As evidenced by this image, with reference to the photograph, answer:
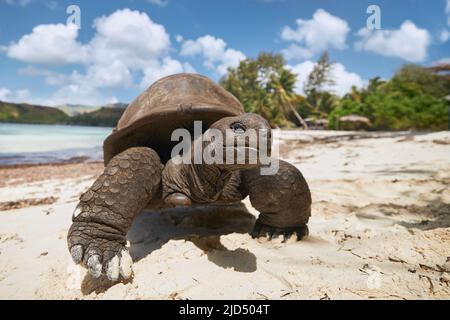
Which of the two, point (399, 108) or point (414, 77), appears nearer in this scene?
point (399, 108)

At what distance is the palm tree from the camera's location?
41700mm

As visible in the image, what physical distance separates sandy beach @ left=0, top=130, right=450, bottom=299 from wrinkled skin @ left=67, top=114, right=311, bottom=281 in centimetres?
19

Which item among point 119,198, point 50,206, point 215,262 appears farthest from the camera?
point 50,206

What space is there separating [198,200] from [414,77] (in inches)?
1530

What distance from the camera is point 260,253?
2.23 metres

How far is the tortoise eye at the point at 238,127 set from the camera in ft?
6.08

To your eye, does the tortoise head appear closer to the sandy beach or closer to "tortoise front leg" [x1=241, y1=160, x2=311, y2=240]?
"tortoise front leg" [x1=241, y1=160, x2=311, y2=240]

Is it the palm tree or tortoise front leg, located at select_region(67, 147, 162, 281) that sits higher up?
the palm tree

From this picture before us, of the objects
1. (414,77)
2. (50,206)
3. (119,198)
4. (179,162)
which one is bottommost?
(50,206)

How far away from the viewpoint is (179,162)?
2502 mm

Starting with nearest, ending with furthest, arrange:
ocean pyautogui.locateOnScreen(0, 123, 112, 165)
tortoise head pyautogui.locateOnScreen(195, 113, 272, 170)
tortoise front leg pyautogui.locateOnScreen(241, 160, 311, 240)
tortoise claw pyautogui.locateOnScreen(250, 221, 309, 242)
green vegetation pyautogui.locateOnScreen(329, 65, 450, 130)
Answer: tortoise head pyautogui.locateOnScreen(195, 113, 272, 170) → tortoise front leg pyautogui.locateOnScreen(241, 160, 311, 240) → tortoise claw pyautogui.locateOnScreen(250, 221, 309, 242) → ocean pyautogui.locateOnScreen(0, 123, 112, 165) → green vegetation pyautogui.locateOnScreen(329, 65, 450, 130)

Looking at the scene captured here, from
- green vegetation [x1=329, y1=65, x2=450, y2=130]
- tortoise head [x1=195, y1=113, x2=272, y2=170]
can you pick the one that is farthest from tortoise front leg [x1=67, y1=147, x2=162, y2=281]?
green vegetation [x1=329, y1=65, x2=450, y2=130]

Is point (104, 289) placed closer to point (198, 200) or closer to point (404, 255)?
point (198, 200)

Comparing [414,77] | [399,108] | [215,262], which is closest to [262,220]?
[215,262]
